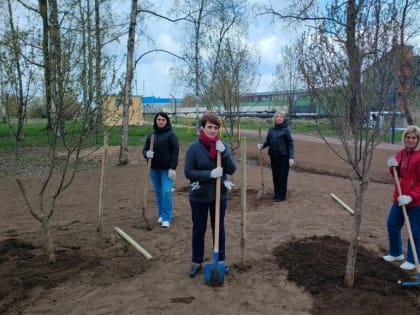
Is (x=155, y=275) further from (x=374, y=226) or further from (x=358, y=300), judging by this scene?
(x=374, y=226)

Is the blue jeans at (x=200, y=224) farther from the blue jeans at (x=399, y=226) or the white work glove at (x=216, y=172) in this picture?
the blue jeans at (x=399, y=226)

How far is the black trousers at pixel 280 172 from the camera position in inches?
308

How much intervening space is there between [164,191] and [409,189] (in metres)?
3.47

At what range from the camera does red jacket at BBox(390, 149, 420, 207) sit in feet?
14.1

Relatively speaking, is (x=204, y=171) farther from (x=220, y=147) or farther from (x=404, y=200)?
(x=404, y=200)

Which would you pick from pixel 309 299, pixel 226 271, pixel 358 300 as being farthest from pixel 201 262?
pixel 358 300

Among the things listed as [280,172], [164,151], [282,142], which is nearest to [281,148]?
[282,142]

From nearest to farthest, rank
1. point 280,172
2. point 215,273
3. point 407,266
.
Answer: point 215,273, point 407,266, point 280,172

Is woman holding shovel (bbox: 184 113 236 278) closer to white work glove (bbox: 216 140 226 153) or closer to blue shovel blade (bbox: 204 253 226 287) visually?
white work glove (bbox: 216 140 226 153)

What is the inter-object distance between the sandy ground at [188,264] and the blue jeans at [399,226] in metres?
0.28

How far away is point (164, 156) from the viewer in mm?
6219

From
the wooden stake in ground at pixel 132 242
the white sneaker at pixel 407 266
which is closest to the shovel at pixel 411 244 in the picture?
the white sneaker at pixel 407 266

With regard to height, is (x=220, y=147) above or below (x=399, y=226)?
above

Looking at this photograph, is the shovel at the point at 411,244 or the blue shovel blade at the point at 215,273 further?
the blue shovel blade at the point at 215,273
